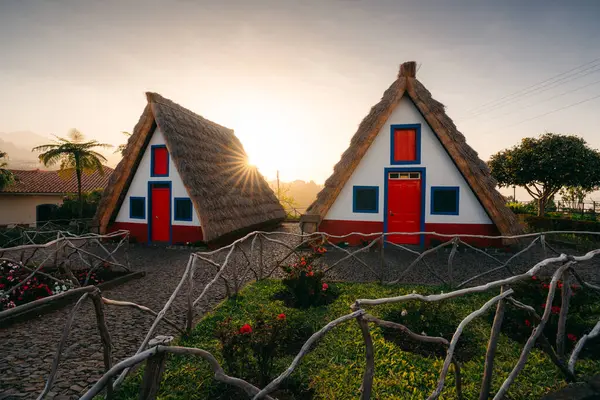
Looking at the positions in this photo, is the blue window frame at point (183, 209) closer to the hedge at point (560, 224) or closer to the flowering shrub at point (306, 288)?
the flowering shrub at point (306, 288)

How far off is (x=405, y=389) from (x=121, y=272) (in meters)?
7.14

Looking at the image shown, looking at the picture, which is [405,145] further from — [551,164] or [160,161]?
[551,164]

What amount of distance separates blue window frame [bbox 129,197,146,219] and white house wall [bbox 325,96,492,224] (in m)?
7.43

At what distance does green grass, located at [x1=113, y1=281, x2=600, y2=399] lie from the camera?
3.03m

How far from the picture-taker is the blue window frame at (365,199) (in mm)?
10358

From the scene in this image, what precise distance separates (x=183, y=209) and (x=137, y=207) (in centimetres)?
217

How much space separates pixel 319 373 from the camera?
3355 millimetres

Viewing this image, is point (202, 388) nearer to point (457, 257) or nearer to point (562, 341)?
point (562, 341)

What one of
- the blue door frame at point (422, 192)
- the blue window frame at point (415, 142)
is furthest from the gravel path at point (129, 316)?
the blue window frame at point (415, 142)

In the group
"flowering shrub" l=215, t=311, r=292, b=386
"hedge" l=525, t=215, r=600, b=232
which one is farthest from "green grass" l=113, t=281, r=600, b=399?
"hedge" l=525, t=215, r=600, b=232

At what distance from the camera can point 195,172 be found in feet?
35.8

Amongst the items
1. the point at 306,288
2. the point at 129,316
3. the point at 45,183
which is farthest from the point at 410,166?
the point at 45,183

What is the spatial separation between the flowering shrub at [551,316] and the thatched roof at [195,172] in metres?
8.26

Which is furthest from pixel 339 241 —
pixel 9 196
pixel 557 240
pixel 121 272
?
pixel 9 196
